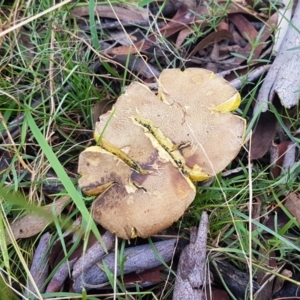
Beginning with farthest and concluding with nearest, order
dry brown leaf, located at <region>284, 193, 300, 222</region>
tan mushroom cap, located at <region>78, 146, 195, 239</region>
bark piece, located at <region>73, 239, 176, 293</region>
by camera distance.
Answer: dry brown leaf, located at <region>284, 193, 300, 222</region> → bark piece, located at <region>73, 239, 176, 293</region> → tan mushroom cap, located at <region>78, 146, 195, 239</region>

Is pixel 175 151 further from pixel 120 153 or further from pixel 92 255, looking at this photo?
pixel 92 255

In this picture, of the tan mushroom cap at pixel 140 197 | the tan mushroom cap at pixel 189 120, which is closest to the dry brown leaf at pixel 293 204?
the tan mushroom cap at pixel 189 120

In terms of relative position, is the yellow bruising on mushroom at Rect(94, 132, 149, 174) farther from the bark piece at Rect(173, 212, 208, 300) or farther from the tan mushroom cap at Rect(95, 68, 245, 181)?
the bark piece at Rect(173, 212, 208, 300)

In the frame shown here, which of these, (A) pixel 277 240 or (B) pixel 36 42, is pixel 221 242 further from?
(B) pixel 36 42

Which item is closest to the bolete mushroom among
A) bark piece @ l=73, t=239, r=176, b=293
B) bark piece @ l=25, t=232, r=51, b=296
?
bark piece @ l=73, t=239, r=176, b=293

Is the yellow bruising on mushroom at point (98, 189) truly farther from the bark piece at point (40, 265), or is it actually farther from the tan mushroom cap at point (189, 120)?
the bark piece at point (40, 265)

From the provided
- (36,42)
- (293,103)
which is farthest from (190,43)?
(36,42)
